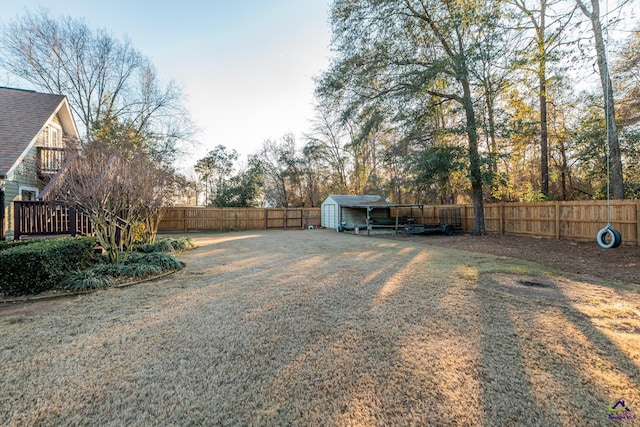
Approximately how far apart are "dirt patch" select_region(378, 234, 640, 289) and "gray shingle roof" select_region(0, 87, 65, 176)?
49.9 ft

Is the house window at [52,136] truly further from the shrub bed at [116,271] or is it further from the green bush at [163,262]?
the green bush at [163,262]

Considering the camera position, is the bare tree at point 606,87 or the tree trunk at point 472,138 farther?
the tree trunk at point 472,138

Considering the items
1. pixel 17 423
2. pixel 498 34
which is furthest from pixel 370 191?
pixel 17 423

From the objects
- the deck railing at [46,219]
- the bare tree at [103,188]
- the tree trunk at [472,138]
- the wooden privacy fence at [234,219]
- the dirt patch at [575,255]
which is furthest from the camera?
the wooden privacy fence at [234,219]

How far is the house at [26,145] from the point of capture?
333 inches

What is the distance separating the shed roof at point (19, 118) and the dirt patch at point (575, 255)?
49.9ft

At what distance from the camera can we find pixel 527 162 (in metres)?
17.2

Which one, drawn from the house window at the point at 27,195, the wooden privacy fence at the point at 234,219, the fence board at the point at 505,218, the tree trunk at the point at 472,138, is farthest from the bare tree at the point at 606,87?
the house window at the point at 27,195

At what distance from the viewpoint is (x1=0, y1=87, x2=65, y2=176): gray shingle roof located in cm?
863

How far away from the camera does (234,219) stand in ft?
63.5

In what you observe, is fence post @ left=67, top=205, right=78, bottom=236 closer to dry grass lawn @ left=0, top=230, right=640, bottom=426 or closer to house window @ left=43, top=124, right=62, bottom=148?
dry grass lawn @ left=0, top=230, right=640, bottom=426

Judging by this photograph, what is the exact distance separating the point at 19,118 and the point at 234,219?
11299 millimetres

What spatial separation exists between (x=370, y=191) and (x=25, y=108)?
74.2 ft

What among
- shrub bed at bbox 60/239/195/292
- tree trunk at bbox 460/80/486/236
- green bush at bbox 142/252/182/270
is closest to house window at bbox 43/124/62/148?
shrub bed at bbox 60/239/195/292
